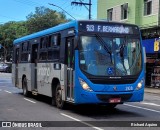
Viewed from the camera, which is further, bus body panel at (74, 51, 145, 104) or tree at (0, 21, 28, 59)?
tree at (0, 21, 28, 59)

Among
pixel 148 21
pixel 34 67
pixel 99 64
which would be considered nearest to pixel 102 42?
pixel 99 64

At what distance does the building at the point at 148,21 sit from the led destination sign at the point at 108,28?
1741 centimetres

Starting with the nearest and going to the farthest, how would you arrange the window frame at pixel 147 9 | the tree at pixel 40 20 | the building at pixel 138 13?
the building at pixel 138 13 → the window frame at pixel 147 9 → the tree at pixel 40 20

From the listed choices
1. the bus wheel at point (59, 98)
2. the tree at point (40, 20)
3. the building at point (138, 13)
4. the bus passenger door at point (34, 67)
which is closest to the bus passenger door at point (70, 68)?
the bus wheel at point (59, 98)

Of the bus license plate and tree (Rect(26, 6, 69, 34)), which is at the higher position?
tree (Rect(26, 6, 69, 34))

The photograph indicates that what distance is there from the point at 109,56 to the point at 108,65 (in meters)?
0.32

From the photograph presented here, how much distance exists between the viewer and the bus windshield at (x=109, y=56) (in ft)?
43.7

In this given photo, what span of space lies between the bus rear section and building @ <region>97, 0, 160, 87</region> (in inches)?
697

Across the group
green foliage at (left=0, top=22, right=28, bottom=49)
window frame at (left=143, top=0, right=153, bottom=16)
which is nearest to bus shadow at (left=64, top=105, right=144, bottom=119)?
window frame at (left=143, top=0, right=153, bottom=16)

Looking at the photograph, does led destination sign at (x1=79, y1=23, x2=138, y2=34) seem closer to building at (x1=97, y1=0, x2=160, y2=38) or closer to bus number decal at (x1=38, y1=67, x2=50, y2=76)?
bus number decal at (x1=38, y1=67, x2=50, y2=76)

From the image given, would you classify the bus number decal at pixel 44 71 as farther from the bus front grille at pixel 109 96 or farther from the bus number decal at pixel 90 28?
the bus front grille at pixel 109 96

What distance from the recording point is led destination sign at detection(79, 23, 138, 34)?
44.5 ft

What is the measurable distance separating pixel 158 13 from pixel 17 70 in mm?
13839

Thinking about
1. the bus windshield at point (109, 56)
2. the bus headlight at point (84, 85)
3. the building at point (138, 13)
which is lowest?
the bus headlight at point (84, 85)
